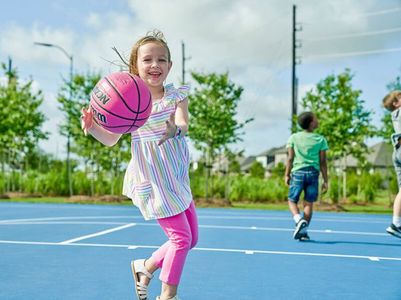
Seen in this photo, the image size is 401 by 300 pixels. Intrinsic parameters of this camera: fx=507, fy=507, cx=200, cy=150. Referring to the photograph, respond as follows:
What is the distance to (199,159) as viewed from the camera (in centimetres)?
2031

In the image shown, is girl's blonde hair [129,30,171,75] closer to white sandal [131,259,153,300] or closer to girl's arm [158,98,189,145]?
girl's arm [158,98,189,145]

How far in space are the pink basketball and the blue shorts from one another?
16.3 feet

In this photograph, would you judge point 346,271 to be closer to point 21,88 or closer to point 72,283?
point 72,283

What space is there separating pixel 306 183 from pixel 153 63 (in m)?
4.98

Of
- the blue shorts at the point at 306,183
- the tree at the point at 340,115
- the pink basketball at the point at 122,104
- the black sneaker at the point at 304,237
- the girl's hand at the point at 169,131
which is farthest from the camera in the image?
the tree at the point at 340,115

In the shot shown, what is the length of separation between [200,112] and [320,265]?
1334 centimetres

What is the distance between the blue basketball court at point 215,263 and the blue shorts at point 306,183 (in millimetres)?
696

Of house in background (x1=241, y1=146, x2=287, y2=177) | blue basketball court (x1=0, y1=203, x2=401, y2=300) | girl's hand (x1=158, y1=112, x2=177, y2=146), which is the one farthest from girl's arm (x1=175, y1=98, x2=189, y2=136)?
house in background (x1=241, y1=146, x2=287, y2=177)

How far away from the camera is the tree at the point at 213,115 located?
18.5m

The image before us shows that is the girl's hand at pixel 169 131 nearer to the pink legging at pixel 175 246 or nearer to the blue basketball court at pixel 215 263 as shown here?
the pink legging at pixel 175 246

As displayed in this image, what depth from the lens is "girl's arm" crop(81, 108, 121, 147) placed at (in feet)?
11.6

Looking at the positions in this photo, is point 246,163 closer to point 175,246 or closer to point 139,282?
point 139,282

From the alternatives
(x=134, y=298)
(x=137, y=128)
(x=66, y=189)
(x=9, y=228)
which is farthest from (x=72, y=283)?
(x=66, y=189)

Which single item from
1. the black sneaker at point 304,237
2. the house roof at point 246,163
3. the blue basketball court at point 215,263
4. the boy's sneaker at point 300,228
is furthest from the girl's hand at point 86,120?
the house roof at point 246,163
